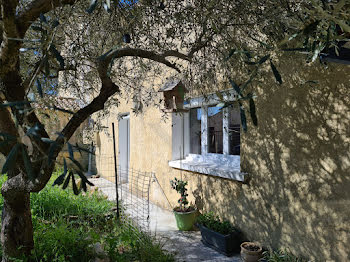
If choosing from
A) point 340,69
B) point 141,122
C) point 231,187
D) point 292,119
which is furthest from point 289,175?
point 141,122

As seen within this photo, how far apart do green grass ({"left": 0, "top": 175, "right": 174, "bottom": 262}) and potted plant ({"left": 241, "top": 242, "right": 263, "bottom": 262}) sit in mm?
1014

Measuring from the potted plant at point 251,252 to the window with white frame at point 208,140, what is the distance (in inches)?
37.6

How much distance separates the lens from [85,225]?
4098 mm

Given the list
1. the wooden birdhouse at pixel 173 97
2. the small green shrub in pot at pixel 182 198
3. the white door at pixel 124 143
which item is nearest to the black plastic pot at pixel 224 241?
the small green shrub in pot at pixel 182 198

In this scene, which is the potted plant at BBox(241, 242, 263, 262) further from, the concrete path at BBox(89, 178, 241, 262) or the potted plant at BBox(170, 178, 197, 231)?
the potted plant at BBox(170, 178, 197, 231)

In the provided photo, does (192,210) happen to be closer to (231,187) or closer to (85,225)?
(231,187)

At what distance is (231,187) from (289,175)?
43.2 inches

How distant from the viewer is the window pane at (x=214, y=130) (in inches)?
199

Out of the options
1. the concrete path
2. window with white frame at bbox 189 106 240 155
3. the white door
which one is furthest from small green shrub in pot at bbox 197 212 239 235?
the white door

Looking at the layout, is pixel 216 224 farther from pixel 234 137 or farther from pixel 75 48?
pixel 75 48

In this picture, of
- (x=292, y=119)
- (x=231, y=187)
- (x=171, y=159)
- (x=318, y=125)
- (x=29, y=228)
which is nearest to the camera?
(x=29, y=228)

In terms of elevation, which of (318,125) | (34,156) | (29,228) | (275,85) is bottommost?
(29,228)

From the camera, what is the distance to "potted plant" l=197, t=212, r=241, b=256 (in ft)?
13.0

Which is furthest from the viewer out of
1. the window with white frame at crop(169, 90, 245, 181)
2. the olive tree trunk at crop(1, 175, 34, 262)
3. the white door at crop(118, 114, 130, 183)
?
the white door at crop(118, 114, 130, 183)
